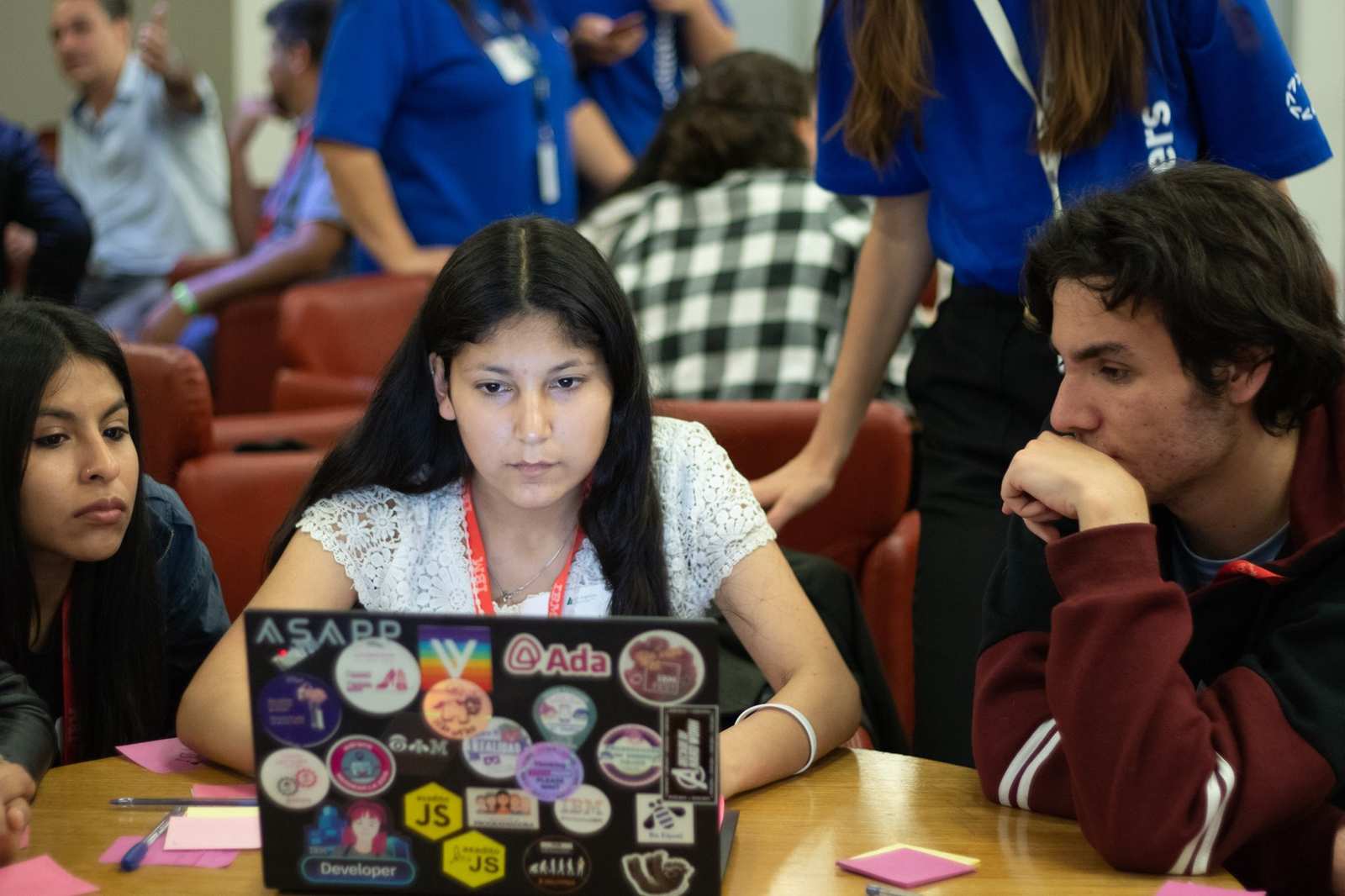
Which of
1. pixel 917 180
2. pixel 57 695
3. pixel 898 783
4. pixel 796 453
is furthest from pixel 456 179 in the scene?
pixel 898 783

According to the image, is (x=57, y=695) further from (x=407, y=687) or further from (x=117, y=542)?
(x=407, y=687)

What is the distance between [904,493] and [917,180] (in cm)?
67

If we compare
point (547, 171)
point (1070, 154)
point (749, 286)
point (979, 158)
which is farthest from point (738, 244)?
point (1070, 154)

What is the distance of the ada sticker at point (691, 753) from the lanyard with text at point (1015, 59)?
1056 mm

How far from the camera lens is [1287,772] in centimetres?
Answer: 124

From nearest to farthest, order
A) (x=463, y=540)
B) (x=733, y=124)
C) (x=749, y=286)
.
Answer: (x=463, y=540) → (x=749, y=286) → (x=733, y=124)

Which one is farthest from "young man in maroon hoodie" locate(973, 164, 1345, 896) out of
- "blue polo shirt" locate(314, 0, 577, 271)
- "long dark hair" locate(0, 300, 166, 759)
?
"blue polo shirt" locate(314, 0, 577, 271)

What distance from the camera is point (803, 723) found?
1.47m

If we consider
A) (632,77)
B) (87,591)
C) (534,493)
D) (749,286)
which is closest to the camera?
(534,493)

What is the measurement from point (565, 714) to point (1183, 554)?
0.77m

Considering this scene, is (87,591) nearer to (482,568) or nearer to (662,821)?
(482,568)

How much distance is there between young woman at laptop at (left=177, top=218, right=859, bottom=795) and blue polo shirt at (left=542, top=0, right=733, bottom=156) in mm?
Answer: 2893

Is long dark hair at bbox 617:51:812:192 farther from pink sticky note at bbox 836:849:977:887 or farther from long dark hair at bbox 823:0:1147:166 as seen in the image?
pink sticky note at bbox 836:849:977:887

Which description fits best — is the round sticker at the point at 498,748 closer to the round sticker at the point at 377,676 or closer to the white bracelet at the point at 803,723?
the round sticker at the point at 377,676
